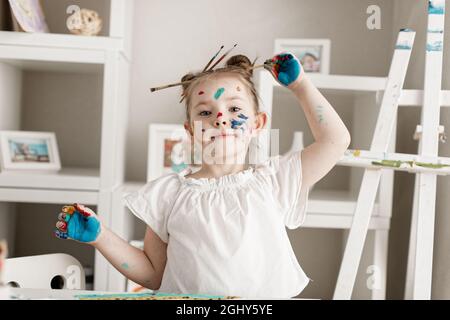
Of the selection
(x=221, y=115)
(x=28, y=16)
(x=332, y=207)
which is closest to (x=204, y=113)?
(x=221, y=115)

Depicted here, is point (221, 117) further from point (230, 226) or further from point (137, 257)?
point (137, 257)

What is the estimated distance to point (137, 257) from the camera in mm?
1002

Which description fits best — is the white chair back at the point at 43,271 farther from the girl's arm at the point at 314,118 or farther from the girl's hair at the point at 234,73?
the girl's arm at the point at 314,118

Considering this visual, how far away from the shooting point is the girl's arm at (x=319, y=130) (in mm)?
946

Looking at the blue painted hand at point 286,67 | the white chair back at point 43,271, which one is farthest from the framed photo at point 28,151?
the blue painted hand at point 286,67

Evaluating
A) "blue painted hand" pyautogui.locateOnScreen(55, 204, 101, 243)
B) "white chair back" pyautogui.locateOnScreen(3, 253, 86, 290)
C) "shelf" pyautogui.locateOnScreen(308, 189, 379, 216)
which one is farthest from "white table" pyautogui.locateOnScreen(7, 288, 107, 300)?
"shelf" pyautogui.locateOnScreen(308, 189, 379, 216)

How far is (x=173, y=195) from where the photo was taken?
1.00 metres

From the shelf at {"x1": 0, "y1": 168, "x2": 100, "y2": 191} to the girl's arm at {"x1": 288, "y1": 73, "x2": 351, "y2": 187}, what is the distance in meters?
0.80

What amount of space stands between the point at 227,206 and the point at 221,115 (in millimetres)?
154

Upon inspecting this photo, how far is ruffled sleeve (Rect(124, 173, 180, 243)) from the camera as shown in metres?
0.99

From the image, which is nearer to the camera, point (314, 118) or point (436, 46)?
point (314, 118)

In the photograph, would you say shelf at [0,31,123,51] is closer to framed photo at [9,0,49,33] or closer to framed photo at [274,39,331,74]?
framed photo at [9,0,49,33]
